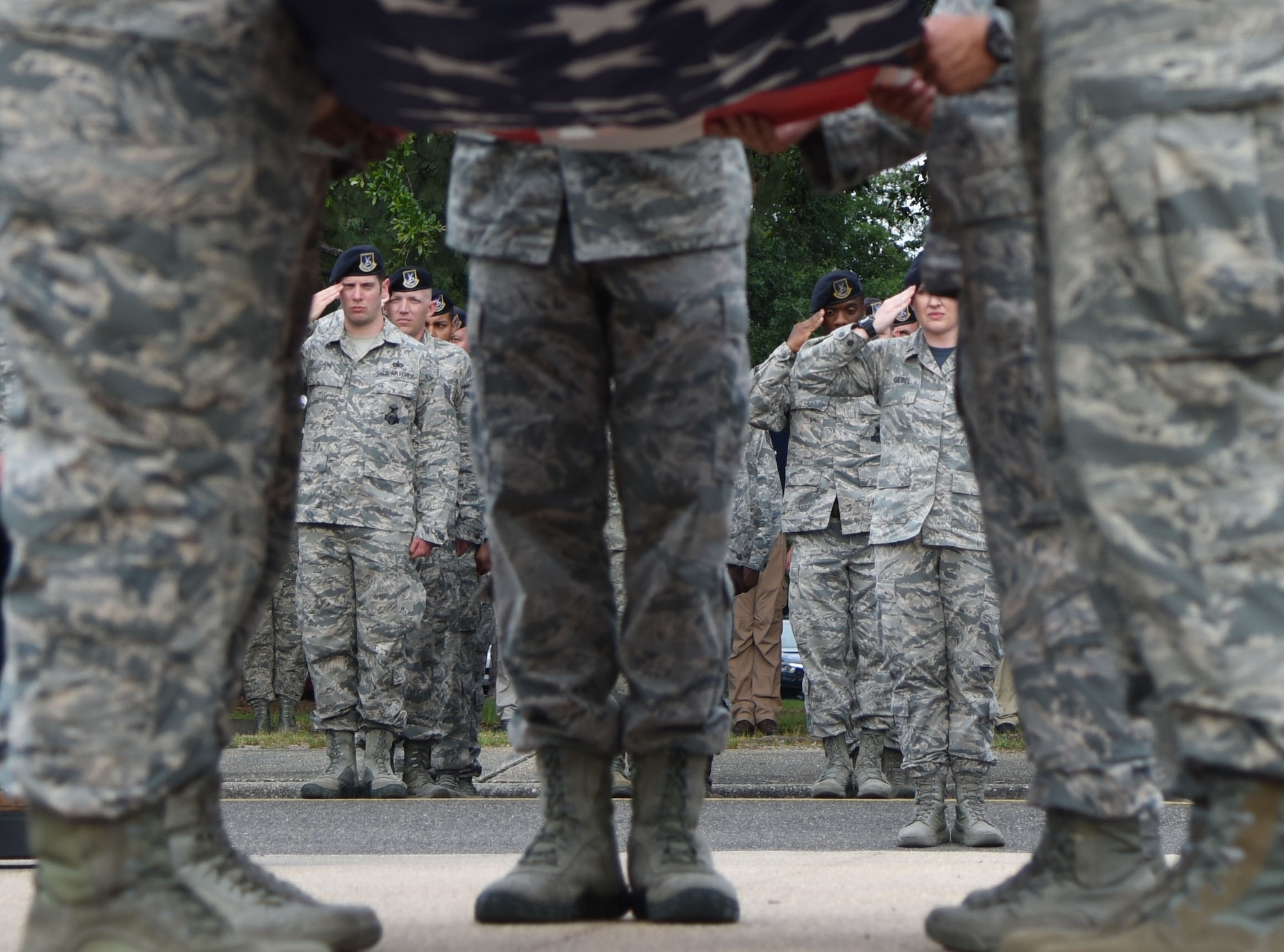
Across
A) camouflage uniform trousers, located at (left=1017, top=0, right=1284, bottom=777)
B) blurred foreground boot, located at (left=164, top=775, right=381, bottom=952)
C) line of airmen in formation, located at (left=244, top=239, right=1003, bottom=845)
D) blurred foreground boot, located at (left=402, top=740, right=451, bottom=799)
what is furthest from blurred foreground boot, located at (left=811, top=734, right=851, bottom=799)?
camouflage uniform trousers, located at (left=1017, top=0, right=1284, bottom=777)

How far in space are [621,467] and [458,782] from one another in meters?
6.22

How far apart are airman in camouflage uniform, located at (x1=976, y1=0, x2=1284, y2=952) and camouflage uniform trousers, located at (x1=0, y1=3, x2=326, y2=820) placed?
2.92 ft

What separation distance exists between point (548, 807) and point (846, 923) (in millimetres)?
571

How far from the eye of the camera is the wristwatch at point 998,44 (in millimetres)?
2113

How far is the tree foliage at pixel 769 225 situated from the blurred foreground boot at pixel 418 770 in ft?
8.80

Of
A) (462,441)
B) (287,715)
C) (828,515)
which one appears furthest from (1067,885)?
(287,715)

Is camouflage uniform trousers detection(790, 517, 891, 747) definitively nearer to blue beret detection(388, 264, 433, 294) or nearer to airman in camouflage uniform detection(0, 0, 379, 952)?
blue beret detection(388, 264, 433, 294)

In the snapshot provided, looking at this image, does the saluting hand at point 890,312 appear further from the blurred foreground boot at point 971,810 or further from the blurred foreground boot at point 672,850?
the blurred foreground boot at point 672,850

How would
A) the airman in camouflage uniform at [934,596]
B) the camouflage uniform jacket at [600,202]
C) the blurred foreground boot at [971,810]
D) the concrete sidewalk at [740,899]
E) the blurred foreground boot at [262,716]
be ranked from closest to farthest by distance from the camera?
1. the concrete sidewalk at [740,899]
2. the camouflage uniform jacket at [600,202]
3. the blurred foreground boot at [971,810]
4. the airman in camouflage uniform at [934,596]
5. the blurred foreground boot at [262,716]

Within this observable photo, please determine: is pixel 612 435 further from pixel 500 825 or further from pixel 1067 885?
pixel 500 825

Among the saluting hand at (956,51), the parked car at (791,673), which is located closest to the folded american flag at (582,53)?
the saluting hand at (956,51)

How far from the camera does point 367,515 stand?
8391 mm

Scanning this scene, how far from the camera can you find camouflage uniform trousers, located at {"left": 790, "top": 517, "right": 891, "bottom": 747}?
8.93 m

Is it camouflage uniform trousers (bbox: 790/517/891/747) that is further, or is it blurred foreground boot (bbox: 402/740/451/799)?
camouflage uniform trousers (bbox: 790/517/891/747)
